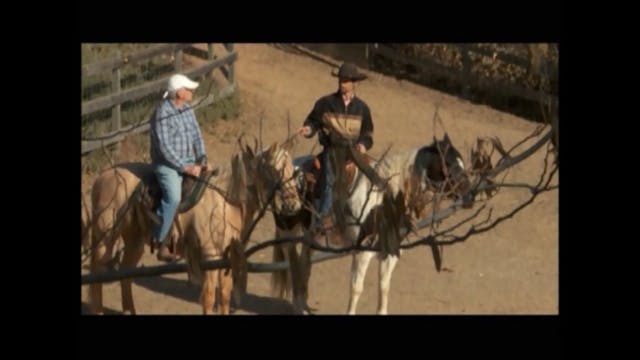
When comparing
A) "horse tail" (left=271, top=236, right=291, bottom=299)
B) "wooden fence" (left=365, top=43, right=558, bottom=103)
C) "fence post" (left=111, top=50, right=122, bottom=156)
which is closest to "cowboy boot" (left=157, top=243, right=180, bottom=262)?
"horse tail" (left=271, top=236, right=291, bottom=299)

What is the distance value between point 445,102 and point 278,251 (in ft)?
33.0

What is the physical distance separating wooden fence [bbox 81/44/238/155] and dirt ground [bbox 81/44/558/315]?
0.44m

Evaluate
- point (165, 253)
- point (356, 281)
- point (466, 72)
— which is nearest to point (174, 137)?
point (165, 253)

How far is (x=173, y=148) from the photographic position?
1143 cm

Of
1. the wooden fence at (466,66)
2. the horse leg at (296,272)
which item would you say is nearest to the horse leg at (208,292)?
the horse leg at (296,272)

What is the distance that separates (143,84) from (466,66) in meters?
5.46

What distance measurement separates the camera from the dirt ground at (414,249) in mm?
13773

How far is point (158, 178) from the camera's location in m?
11.6

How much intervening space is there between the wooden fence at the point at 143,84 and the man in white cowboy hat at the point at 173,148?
542 centimetres

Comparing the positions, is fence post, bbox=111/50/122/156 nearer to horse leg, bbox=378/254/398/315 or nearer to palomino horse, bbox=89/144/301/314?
palomino horse, bbox=89/144/301/314

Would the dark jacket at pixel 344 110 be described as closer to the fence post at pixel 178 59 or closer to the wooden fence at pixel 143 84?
the wooden fence at pixel 143 84

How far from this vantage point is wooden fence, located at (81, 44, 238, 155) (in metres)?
18.0

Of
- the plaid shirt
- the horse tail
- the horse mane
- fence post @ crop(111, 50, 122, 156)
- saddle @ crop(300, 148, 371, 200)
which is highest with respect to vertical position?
fence post @ crop(111, 50, 122, 156)
